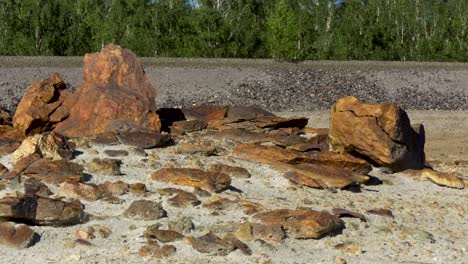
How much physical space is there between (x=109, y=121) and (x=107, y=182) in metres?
2.22

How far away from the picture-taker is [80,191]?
913 centimetres

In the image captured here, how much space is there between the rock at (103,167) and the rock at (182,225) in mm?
1598

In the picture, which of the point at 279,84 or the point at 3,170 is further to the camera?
the point at 279,84

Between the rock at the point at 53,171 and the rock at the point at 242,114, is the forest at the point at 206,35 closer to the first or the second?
the rock at the point at 242,114

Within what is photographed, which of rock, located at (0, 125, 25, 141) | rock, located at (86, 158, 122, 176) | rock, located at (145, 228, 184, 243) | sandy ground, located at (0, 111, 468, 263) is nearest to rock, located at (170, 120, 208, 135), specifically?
sandy ground, located at (0, 111, 468, 263)

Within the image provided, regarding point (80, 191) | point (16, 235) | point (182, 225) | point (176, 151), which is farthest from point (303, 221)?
point (176, 151)

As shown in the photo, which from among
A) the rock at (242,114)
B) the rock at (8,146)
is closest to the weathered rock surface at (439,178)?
the rock at (242,114)

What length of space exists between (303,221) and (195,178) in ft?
5.16

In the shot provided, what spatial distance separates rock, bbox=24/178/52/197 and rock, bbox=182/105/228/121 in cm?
409

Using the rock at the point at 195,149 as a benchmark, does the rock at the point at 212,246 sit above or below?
below

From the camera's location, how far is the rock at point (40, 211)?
27.0 ft

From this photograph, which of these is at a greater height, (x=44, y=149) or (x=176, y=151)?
(x=44, y=149)

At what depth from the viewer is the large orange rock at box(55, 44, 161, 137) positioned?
11.6 metres

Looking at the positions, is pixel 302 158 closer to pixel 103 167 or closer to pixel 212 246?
pixel 103 167
